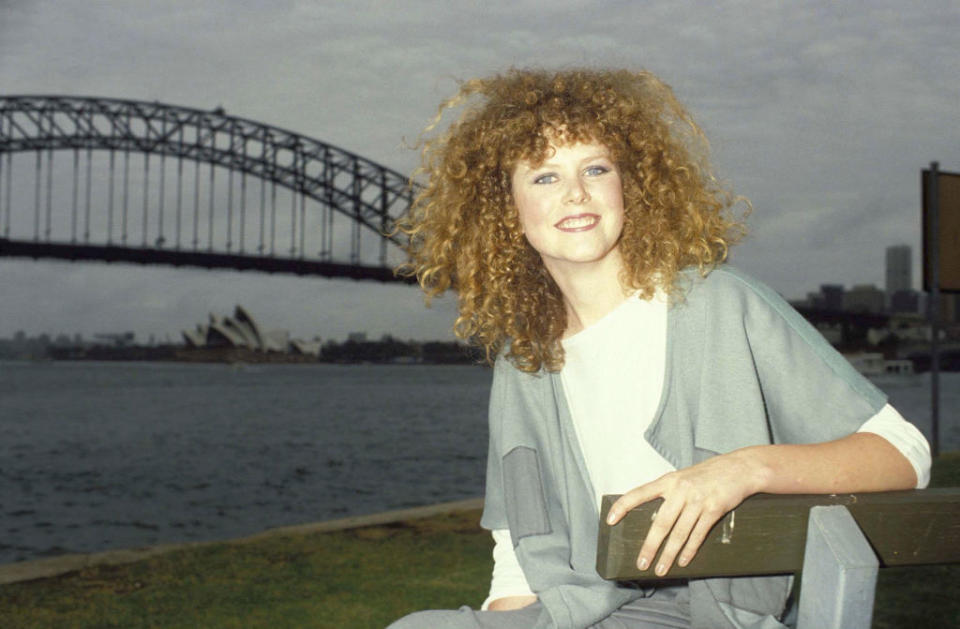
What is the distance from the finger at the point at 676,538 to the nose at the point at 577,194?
0.64 m

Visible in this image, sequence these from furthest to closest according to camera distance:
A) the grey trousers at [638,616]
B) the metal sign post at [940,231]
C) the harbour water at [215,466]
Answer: the harbour water at [215,466], the metal sign post at [940,231], the grey trousers at [638,616]

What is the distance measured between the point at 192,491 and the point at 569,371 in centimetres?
1831

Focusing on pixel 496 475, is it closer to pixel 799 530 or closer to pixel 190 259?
pixel 799 530

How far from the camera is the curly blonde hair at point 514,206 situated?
61.1 inches

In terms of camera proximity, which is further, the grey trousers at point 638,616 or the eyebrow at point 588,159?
the eyebrow at point 588,159

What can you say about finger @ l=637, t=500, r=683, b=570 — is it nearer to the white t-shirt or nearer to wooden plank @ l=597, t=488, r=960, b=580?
wooden plank @ l=597, t=488, r=960, b=580

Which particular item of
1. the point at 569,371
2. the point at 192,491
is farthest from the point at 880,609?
the point at 192,491

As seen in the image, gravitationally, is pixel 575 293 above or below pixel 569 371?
above

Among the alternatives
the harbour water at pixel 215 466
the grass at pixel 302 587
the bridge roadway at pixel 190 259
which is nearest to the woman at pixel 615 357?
the grass at pixel 302 587

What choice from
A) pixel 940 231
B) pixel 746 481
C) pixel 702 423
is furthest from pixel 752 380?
pixel 940 231

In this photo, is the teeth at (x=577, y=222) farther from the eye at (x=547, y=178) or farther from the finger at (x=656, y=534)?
the finger at (x=656, y=534)

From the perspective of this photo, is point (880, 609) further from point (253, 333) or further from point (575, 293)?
point (253, 333)

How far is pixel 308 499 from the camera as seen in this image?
16.6 m

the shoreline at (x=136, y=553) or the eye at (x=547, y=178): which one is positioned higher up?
the eye at (x=547, y=178)
